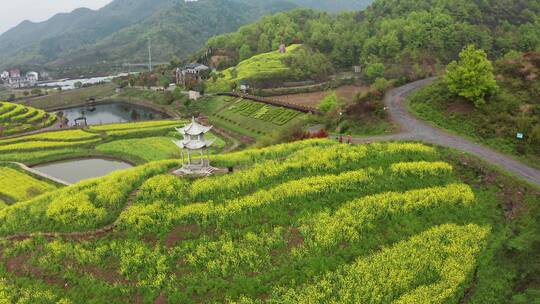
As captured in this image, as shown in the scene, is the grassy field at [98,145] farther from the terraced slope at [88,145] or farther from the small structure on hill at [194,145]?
Answer: the small structure on hill at [194,145]

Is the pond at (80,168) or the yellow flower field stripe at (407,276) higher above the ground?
the yellow flower field stripe at (407,276)

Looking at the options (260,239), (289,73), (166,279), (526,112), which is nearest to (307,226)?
(260,239)

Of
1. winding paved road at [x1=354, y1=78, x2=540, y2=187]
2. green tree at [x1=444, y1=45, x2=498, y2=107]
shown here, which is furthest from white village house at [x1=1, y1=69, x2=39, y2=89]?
green tree at [x1=444, y1=45, x2=498, y2=107]

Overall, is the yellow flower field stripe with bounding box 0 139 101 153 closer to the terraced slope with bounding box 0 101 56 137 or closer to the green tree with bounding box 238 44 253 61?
the terraced slope with bounding box 0 101 56 137

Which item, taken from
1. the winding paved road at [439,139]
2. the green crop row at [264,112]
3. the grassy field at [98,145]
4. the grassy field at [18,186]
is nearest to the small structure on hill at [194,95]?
the green crop row at [264,112]

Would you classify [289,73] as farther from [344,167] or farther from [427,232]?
[427,232]

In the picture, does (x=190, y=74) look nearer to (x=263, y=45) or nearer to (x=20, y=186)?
(x=263, y=45)

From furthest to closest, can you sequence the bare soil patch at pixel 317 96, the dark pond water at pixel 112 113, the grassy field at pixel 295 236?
the dark pond water at pixel 112 113, the bare soil patch at pixel 317 96, the grassy field at pixel 295 236
